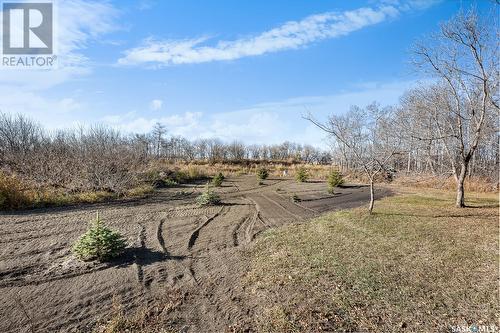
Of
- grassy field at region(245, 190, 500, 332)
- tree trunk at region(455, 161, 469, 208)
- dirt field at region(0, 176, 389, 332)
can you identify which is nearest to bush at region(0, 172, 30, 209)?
dirt field at region(0, 176, 389, 332)

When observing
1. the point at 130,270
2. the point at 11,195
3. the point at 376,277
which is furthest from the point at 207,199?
the point at 376,277

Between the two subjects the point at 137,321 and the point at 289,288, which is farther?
the point at 289,288

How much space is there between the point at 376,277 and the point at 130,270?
186 inches

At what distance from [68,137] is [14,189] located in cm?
866

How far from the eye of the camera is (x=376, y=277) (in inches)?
204

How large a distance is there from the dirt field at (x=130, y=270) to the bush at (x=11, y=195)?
45.3 inches

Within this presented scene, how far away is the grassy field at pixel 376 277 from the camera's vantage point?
393cm

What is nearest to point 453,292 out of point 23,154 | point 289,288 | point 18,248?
point 289,288

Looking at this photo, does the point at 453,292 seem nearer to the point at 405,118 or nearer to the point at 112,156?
the point at 405,118

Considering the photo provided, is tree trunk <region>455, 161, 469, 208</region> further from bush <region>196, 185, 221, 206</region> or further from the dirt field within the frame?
bush <region>196, 185, 221, 206</region>

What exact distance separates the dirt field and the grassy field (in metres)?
0.65

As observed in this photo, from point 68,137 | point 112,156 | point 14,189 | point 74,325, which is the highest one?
point 68,137

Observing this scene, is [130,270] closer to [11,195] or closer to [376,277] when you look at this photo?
[376,277]

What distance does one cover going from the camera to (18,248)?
21.9 feet
